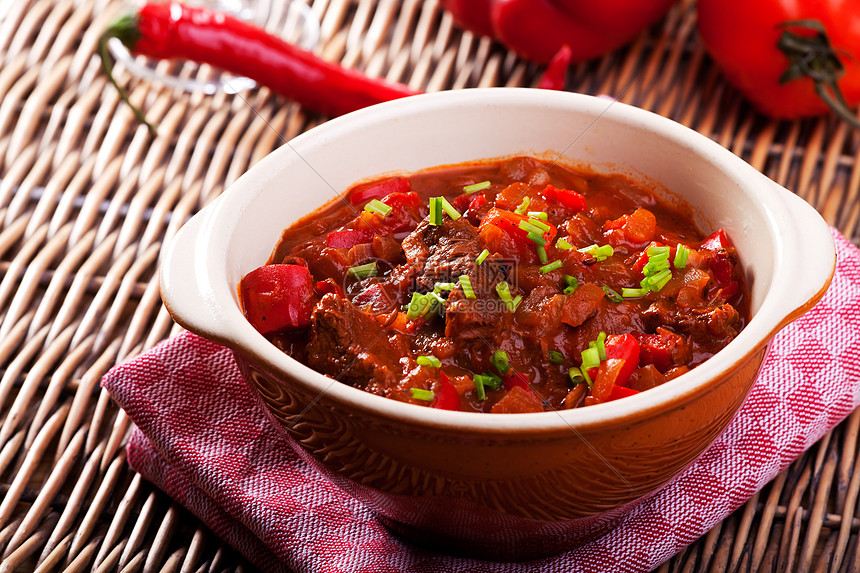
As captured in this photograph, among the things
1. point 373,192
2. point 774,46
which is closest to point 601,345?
point 373,192

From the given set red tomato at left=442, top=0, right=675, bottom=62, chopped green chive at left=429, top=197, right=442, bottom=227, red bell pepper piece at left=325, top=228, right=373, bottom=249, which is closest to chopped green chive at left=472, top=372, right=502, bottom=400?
chopped green chive at left=429, top=197, right=442, bottom=227

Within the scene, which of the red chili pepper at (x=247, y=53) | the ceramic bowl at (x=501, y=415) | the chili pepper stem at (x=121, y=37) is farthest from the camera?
the red chili pepper at (x=247, y=53)

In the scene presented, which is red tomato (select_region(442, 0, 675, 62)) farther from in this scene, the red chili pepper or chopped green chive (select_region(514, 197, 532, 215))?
chopped green chive (select_region(514, 197, 532, 215))

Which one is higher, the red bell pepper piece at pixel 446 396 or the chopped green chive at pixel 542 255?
the chopped green chive at pixel 542 255

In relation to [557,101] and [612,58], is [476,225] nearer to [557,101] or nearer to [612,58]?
[557,101]

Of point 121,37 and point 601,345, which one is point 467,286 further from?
point 121,37

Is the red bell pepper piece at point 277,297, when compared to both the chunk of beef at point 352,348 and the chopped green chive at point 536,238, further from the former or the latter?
the chopped green chive at point 536,238

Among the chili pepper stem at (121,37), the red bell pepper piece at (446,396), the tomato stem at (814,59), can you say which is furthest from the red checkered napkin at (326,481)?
the chili pepper stem at (121,37)
